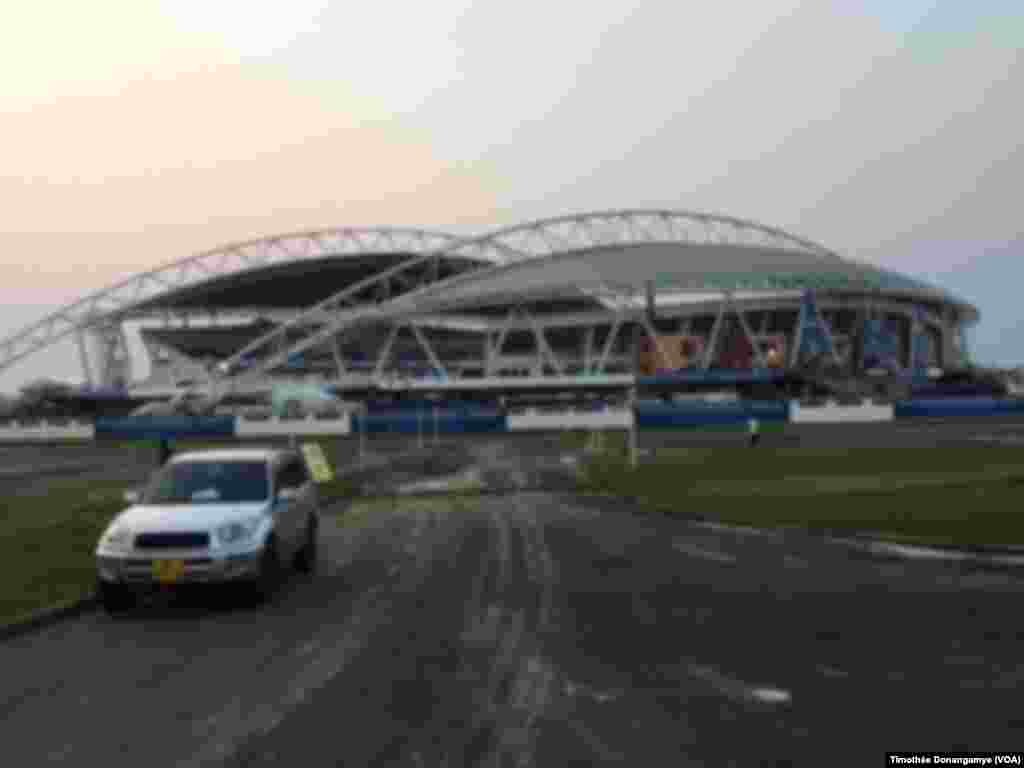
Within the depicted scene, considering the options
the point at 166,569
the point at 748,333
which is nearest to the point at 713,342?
the point at 748,333

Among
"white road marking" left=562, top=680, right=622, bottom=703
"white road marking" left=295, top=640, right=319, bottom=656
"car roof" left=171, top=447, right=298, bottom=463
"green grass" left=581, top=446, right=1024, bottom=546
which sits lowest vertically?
"green grass" left=581, top=446, right=1024, bottom=546

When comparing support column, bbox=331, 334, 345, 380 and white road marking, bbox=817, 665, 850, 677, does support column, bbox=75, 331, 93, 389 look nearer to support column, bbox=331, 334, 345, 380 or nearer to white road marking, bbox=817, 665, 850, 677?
support column, bbox=331, 334, 345, 380

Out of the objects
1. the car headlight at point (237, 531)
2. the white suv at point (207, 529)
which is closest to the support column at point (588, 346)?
the white suv at point (207, 529)

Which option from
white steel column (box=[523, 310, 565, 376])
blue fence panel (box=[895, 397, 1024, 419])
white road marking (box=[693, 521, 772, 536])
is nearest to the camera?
white road marking (box=[693, 521, 772, 536])

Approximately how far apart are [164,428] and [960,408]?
47477mm

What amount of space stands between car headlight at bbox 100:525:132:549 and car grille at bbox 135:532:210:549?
0.45 ft

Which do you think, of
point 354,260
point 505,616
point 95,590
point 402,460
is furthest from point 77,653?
point 354,260

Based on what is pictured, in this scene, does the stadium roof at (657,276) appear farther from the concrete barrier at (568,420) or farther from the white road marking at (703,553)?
the white road marking at (703,553)

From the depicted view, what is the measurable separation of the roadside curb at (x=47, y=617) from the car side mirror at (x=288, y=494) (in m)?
2.65

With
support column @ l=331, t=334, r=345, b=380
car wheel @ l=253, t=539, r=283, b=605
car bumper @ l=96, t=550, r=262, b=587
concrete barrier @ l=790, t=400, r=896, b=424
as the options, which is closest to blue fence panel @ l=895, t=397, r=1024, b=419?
concrete barrier @ l=790, t=400, r=896, b=424

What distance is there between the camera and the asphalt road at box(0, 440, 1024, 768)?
746cm

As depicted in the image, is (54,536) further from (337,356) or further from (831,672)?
(337,356)

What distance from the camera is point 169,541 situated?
13.4 m

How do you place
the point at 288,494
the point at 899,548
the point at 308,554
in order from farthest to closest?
the point at 899,548
the point at 308,554
the point at 288,494
